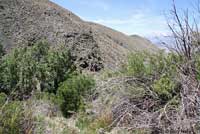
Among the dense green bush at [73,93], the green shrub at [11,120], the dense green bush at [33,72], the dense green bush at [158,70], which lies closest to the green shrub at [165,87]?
the dense green bush at [158,70]

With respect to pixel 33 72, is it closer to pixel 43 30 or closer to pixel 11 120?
pixel 11 120

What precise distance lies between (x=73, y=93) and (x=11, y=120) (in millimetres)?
6540

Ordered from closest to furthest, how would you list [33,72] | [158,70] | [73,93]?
1. [158,70]
2. [73,93]
3. [33,72]

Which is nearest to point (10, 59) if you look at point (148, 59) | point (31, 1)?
point (148, 59)

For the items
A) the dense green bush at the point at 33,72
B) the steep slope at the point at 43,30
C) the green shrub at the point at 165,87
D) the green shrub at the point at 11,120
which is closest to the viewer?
the green shrub at the point at 11,120

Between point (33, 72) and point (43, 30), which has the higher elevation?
point (43, 30)

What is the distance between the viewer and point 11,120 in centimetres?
628

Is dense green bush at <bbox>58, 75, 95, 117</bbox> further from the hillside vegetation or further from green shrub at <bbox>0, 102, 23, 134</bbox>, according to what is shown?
green shrub at <bbox>0, 102, 23, 134</bbox>

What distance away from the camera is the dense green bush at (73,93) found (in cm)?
1252

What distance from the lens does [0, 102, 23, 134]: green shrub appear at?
6.25 m

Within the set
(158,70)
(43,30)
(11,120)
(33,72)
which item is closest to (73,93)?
(158,70)

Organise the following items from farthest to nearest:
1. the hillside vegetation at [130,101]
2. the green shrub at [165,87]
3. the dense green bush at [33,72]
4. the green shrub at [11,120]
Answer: the dense green bush at [33,72] → the green shrub at [165,87] → the hillside vegetation at [130,101] → the green shrub at [11,120]

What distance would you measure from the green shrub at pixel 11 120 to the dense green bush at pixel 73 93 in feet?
19.1

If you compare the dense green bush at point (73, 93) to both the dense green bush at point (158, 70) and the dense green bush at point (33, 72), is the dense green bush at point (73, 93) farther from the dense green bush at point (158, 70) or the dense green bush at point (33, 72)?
the dense green bush at point (33, 72)
